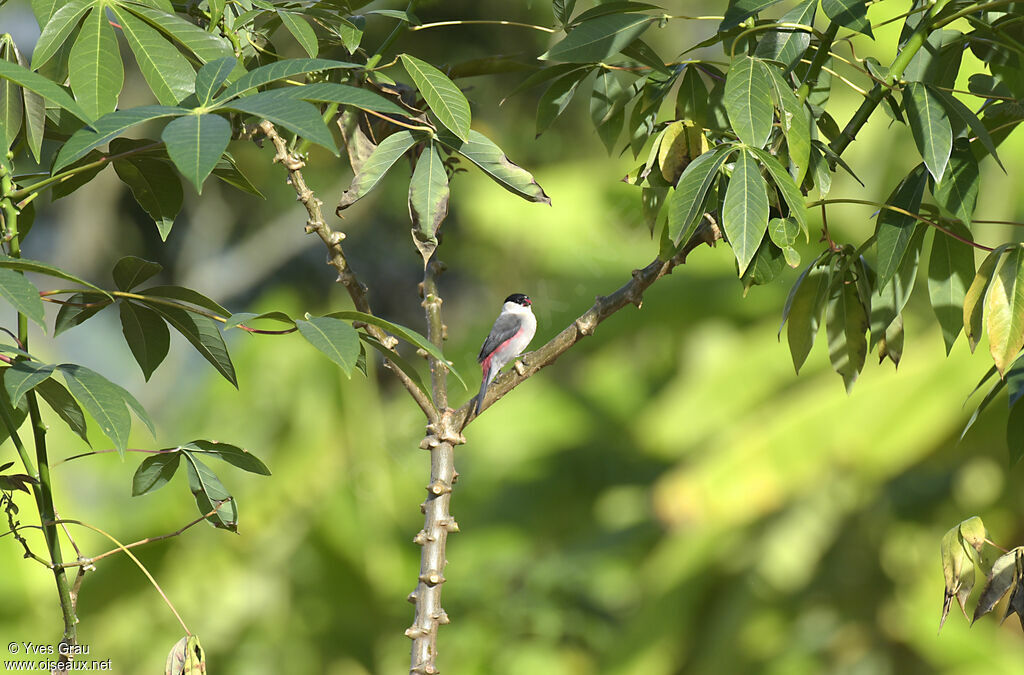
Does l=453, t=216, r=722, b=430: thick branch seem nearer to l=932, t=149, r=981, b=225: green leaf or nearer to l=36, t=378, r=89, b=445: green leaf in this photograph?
l=932, t=149, r=981, b=225: green leaf

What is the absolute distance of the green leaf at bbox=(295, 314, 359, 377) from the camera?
852 millimetres

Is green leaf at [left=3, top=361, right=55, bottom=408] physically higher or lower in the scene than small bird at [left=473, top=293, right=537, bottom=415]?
lower

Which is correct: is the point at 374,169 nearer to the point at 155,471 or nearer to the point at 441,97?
the point at 441,97

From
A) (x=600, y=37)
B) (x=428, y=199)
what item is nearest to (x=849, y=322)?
(x=600, y=37)

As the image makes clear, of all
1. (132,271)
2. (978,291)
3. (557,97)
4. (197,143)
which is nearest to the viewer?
(197,143)

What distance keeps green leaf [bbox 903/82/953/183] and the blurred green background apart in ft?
8.48

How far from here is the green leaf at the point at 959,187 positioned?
3.64 ft

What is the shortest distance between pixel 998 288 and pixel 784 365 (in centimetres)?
375

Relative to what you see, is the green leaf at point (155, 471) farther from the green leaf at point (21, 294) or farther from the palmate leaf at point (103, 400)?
the green leaf at point (21, 294)

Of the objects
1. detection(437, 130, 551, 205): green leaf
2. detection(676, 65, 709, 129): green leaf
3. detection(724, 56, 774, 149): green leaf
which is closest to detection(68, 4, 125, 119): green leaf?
detection(437, 130, 551, 205): green leaf

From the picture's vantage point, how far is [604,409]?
6703 mm

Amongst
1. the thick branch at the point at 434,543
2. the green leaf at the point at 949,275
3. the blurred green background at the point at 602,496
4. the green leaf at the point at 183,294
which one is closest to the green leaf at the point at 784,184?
→ the green leaf at the point at 949,275

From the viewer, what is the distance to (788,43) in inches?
46.0

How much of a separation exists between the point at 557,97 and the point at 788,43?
315 mm
